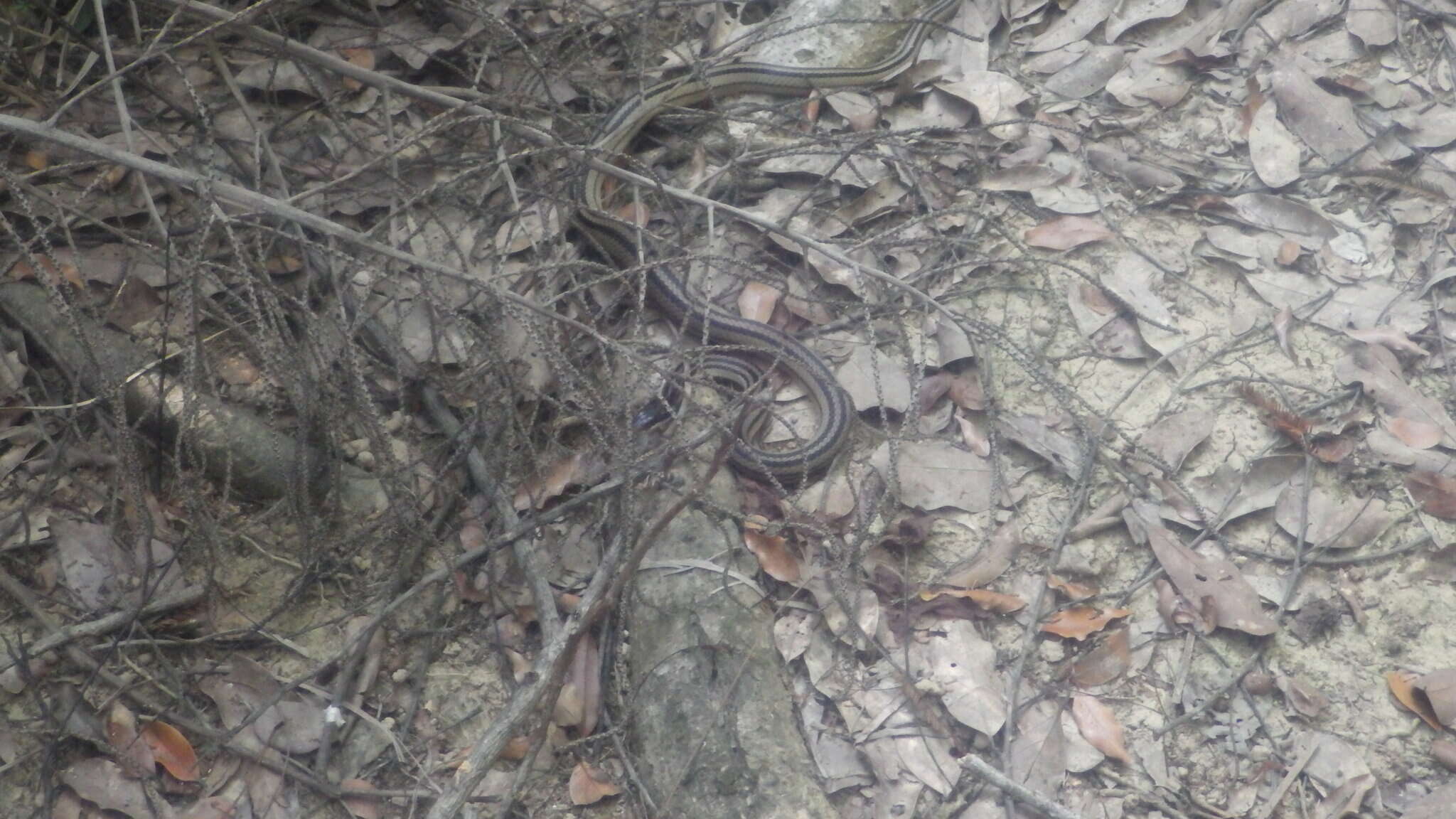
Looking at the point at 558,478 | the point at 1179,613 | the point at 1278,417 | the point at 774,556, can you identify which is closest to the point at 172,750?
the point at 558,478

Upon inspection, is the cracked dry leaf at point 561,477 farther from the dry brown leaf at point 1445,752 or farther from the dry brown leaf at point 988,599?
the dry brown leaf at point 1445,752

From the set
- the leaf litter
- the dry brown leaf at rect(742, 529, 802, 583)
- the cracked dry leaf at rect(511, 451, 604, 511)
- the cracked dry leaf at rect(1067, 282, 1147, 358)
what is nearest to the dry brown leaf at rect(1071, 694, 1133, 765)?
the leaf litter

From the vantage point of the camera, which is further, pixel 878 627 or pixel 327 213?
pixel 327 213

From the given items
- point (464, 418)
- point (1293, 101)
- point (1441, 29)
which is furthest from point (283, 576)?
point (1441, 29)

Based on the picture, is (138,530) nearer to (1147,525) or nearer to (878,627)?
(878,627)

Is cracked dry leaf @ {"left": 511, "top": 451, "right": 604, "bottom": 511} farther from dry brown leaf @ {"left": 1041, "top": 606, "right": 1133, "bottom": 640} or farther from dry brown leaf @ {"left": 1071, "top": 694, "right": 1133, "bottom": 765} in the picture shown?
dry brown leaf @ {"left": 1071, "top": 694, "right": 1133, "bottom": 765}

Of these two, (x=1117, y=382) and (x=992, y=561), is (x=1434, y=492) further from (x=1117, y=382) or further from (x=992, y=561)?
(x=992, y=561)

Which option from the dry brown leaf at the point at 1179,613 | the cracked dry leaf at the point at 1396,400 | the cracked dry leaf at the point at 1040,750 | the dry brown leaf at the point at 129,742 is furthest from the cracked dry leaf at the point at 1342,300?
the dry brown leaf at the point at 129,742
